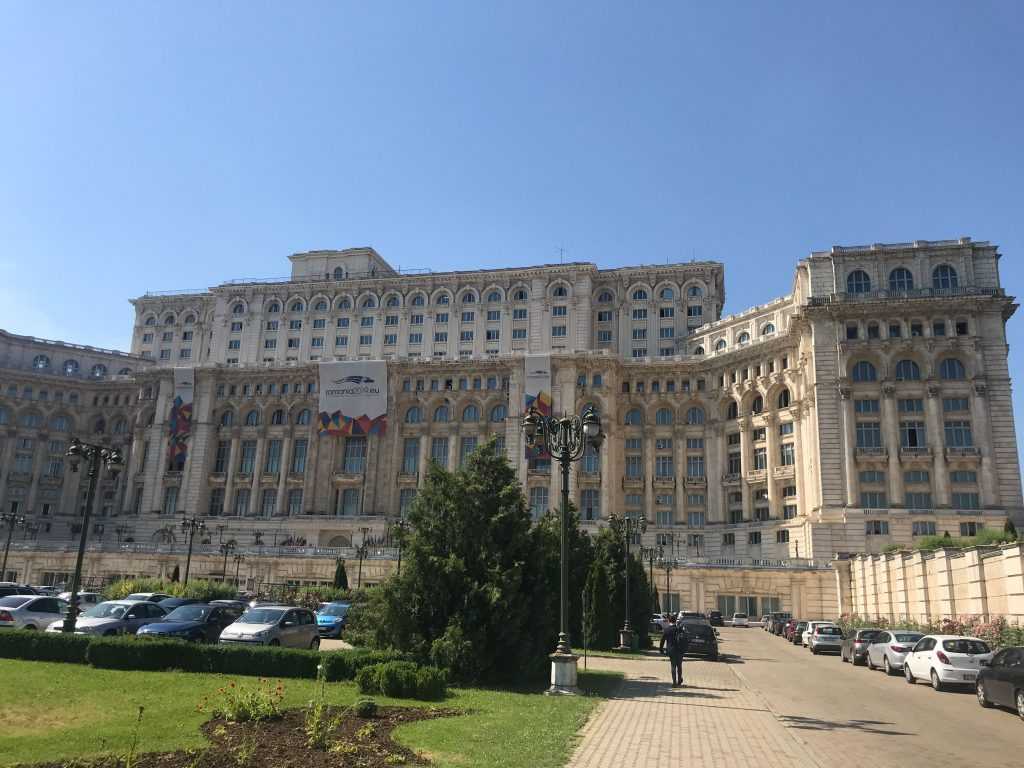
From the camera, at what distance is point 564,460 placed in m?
21.2

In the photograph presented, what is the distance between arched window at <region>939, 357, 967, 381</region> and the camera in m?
68.3

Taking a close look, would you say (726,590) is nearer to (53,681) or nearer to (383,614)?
(383,614)

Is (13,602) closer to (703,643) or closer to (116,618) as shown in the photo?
(116,618)

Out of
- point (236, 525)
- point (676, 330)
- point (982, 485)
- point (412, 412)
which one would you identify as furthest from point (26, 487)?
point (982, 485)

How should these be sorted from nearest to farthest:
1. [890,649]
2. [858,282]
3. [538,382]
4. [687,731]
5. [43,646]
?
[687,731] → [43,646] → [890,649] → [858,282] → [538,382]

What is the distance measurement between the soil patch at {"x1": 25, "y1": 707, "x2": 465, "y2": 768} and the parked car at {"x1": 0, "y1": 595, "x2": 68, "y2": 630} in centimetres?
1884

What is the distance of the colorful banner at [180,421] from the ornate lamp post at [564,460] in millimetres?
77708

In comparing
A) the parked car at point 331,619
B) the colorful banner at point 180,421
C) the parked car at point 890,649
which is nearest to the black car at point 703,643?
the parked car at point 890,649

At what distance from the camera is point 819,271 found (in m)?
72.9

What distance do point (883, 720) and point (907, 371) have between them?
58873mm

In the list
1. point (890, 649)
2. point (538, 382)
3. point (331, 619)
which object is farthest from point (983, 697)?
point (538, 382)

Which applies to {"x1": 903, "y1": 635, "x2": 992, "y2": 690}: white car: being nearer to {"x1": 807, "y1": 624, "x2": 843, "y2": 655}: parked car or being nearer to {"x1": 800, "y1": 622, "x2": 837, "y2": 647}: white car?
{"x1": 807, "y1": 624, "x2": 843, "y2": 655}: parked car

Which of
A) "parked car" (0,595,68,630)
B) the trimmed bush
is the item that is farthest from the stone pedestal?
"parked car" (0,595,68,630)

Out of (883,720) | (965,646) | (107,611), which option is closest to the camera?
(883,720)
